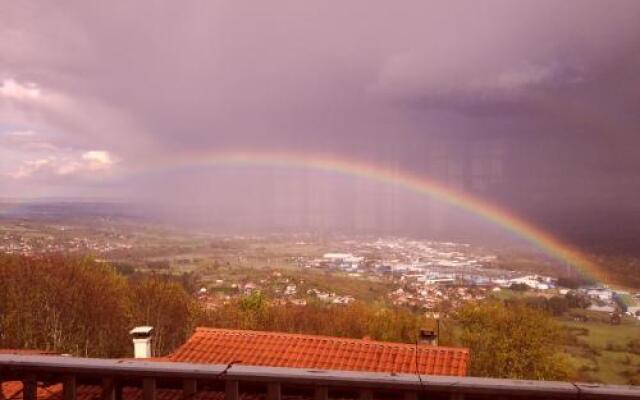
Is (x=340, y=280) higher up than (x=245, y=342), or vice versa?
(x=245, y=342)

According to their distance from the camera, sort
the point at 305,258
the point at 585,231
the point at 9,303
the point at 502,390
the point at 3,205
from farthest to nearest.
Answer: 1. the point at 305,258
2. the point at 3,205
3. the point at 585,231
4. the point at 9,303
5. the point at 502,390

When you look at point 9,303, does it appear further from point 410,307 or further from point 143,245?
point 143,245

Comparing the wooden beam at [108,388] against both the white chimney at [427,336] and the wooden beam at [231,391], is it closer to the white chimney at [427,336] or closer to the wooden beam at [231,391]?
the wooden beam at [231,391]

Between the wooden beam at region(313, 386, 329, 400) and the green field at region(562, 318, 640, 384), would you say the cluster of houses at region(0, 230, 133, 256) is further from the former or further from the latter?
the wooden beam at region(313, 386, 329, 400)

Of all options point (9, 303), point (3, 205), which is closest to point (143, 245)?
point (3, 205)

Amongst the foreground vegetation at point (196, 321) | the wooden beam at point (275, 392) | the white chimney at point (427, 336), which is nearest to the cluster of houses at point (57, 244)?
the foreground vegetation at point (196, 321)

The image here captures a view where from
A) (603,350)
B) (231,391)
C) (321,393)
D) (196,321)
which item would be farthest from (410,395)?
(603,350)

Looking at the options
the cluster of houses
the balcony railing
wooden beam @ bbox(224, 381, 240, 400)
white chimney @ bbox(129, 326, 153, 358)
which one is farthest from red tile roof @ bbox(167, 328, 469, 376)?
the cluster of houses

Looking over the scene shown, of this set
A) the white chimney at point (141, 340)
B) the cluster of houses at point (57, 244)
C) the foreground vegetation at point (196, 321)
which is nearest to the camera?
the white chimney at point (141, 340)
